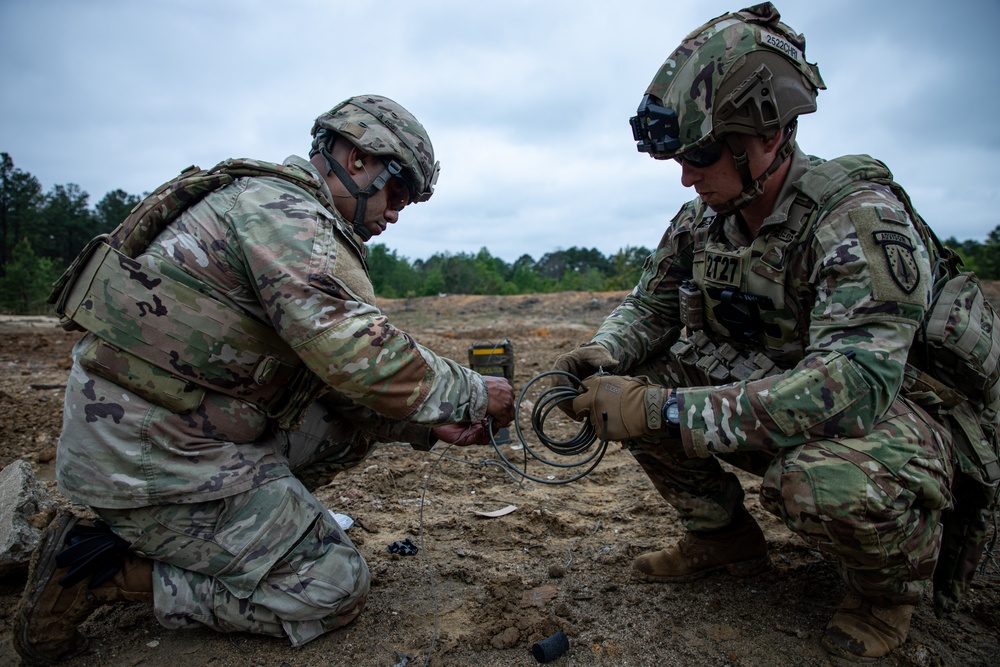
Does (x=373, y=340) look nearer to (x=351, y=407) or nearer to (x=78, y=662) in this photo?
(x=351, y=407)

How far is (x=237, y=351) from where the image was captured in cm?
245

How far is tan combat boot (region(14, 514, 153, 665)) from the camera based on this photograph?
2.29m

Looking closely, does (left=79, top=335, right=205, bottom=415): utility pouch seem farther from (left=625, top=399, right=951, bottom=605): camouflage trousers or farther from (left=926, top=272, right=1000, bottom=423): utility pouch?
(left=926, top=272, right=1000, bottom=423): utility pouch

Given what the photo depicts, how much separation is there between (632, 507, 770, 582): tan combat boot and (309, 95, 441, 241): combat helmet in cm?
Answer: 195

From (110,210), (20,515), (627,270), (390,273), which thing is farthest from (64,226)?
(20,515)

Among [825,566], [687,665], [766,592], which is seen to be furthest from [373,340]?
[825,566]

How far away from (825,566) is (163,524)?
271cm

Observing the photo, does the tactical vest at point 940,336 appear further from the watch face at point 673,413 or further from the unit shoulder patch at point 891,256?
the watch face at point 673,413

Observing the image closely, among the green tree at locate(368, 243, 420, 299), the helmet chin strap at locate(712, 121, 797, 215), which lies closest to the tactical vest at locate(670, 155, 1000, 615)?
the helmet chin strap at locate(712, 121, 797, 215)

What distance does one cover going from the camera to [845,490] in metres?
2.10

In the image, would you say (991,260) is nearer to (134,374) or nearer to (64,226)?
(134,374)

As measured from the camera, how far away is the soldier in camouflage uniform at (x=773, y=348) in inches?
85.5

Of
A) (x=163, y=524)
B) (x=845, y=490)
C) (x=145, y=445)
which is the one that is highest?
(x=845, y=490)

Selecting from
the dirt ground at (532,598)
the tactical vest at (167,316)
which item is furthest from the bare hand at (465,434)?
the tactical vest at (167,316)
